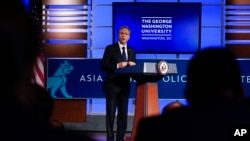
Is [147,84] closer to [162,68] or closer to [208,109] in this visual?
[162,68]

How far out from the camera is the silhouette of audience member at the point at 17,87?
0.59m

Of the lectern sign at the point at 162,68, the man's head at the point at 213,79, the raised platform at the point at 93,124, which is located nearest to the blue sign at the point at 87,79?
the raised platform at the point at 93,124

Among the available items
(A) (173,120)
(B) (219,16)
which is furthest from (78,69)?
(A) (173,120)

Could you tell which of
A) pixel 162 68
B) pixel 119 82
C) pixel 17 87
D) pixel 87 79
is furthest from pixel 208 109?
pixel 87 79

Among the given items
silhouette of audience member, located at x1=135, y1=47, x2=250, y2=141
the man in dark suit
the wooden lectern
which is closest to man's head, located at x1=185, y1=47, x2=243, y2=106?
silhouette of audience member, located at x1=135, y1=47, x2=250, y2=141

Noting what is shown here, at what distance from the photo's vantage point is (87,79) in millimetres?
7164

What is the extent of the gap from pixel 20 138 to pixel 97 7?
7009mm

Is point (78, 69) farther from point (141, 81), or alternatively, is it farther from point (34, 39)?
point (34, 39)

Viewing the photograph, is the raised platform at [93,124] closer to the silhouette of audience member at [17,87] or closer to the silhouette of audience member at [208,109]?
the silhouette of audience member at [208,109]

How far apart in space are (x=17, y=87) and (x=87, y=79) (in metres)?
6.56

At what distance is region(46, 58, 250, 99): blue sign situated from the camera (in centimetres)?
711

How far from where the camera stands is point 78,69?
7.18 metres

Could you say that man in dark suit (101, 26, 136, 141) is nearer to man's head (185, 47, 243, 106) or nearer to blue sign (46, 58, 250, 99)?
blue sign (46, 58, 250, 99)

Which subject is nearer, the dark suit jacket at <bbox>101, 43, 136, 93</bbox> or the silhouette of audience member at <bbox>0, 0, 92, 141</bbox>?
the silhouette of audience member at <bbox>0, 0, 92, 141</bbox>
